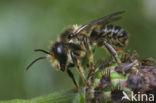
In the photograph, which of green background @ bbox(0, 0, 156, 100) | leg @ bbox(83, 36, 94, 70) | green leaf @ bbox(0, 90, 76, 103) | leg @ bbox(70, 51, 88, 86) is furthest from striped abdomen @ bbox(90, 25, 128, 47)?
green background @ bbox(0, 0, 156, 100)

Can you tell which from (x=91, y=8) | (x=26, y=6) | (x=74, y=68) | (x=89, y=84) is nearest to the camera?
(x=89, y=84)

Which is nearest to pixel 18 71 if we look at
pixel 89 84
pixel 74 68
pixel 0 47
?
pixel 0 47

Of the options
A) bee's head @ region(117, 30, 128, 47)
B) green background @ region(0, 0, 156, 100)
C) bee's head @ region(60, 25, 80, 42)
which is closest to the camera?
bee's head @ region(60, 25, 80, 42)

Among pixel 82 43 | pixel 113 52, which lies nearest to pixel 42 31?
pixel 82 43

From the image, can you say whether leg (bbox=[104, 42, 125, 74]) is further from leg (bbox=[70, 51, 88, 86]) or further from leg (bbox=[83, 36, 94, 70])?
leg (bbox=[70, 51, 88, 86])

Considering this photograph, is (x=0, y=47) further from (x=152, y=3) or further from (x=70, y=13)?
(x=152, y=3)

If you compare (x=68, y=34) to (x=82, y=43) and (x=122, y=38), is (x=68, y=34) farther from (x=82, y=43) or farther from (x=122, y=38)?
(x=122, y=38)

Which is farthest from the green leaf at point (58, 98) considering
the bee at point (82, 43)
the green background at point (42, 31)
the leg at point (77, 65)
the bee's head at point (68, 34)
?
the green background at point (42, 31)
